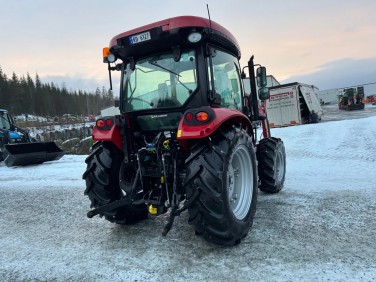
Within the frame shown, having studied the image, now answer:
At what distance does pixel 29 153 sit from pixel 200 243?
9318mm

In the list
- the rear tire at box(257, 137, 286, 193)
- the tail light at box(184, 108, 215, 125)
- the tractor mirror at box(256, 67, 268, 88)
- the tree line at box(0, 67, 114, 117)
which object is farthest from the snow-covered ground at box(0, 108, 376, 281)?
the tree line at box(0, 67, 114, 117)

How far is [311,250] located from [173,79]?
222cm

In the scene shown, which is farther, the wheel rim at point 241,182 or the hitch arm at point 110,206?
the wheel rim at point 241,182

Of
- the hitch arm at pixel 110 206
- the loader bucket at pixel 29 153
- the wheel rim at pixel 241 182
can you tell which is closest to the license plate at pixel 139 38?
the wheel rim at pixel 241 182

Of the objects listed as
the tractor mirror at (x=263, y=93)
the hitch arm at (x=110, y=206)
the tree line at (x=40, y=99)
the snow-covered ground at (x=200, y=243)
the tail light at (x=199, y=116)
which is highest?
the tree line at (x=40, y=99)

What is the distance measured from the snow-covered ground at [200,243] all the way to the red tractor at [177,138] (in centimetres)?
29

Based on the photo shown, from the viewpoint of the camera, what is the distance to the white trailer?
18859 mm

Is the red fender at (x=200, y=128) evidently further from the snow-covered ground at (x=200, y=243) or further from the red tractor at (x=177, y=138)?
the snow-covered ground at (x=200, y=243)

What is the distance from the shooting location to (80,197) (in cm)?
587

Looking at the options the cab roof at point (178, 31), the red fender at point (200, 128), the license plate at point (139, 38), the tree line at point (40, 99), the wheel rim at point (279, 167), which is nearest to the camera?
the red fender at point (200, 128)

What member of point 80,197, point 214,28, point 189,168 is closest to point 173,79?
point 214,28

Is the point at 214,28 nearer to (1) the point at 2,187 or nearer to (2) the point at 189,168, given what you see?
(2) the point at 189,168

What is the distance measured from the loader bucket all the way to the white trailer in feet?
42.6

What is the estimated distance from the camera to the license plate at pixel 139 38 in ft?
11.1
